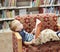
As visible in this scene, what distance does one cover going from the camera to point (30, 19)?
146 inches

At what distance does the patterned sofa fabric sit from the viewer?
144 inches

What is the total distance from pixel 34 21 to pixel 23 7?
137 centimetres

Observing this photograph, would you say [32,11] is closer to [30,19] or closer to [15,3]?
[15,3]

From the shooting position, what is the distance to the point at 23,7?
501 centimetres

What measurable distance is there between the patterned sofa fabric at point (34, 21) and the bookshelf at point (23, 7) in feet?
4.06

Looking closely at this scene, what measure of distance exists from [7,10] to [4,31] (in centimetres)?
54

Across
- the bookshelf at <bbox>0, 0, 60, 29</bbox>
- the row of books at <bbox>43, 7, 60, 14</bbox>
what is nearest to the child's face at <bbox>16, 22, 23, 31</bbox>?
the bookshelf at <bbox>0, 0, 60, 29</bbox>

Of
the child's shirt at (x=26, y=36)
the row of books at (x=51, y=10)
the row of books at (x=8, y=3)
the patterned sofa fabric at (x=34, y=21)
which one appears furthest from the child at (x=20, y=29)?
the row of books at (x=51, y=10)

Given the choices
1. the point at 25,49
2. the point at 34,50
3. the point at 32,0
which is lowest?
the point at 25,49

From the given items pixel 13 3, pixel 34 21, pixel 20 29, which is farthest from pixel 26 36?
pixel 13 3

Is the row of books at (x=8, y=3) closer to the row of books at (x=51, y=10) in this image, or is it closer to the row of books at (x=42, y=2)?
the row of books at (x=42, y=2)

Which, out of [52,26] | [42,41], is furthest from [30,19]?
[42,41]

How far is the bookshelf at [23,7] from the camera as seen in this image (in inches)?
195

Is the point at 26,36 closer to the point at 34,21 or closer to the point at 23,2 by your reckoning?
the point at 34,21
